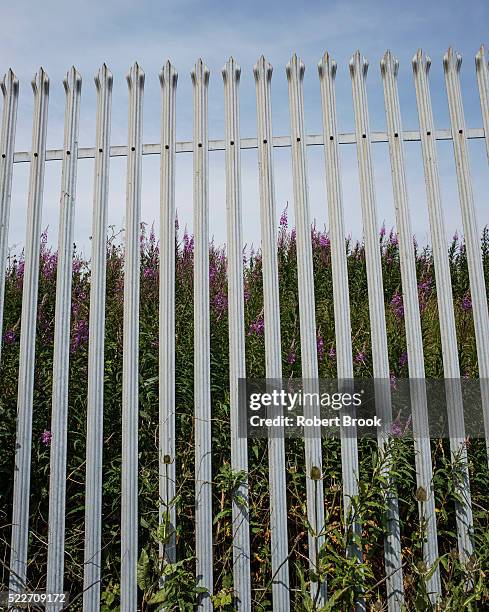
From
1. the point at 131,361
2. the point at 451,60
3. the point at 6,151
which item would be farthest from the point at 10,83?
the point at 451,60

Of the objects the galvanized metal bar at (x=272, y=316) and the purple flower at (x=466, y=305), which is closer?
the galvanized metal bar at (x=272, y=316)

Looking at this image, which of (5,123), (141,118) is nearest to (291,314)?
(141,118)

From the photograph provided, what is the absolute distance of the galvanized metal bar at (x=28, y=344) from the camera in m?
2.58

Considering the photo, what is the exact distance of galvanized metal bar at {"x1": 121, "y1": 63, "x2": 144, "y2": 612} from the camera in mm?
2482

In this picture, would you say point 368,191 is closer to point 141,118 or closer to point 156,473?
point 141,118

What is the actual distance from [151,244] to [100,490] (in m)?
1.83

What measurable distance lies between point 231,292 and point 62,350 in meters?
0.90

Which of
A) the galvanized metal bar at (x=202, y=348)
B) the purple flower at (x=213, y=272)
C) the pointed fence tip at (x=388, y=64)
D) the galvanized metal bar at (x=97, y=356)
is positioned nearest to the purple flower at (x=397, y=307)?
the purple flower at (x=213, y=272)

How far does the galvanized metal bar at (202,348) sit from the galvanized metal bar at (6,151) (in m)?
1.03

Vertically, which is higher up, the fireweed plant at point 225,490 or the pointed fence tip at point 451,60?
the pointed fence tip at point 451,60

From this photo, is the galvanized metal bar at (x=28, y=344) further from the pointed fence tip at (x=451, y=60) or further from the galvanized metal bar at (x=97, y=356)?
the pointed fence tip at (x=451, y=60)

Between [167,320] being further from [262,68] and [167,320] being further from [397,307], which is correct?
[397,307]

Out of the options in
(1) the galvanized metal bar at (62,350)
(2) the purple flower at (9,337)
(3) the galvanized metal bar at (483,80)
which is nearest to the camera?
(1) the galvanized metal bar at (62,350)

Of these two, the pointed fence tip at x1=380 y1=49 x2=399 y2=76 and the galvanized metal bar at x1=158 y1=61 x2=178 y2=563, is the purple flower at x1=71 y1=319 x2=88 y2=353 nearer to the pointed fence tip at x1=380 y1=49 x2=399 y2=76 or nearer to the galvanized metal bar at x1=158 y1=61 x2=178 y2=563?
the galvanized metal bar at x1=158 y1=61 x2=178 y2=563
